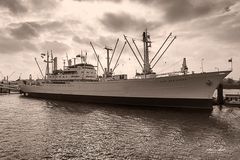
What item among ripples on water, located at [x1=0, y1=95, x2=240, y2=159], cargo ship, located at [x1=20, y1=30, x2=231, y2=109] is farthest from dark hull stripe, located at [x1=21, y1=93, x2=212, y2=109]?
ripples on water, located at [x1=0, y1=95, x2=240, y2=159]

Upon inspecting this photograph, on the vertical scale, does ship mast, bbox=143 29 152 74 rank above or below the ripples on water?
above

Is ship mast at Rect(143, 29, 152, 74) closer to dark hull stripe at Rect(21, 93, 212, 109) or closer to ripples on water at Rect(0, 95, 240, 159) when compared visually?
dark hull stripe at Rect(21, 93, 212, 109)

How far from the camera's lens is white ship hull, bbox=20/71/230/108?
4247 cm

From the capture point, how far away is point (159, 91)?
46375 mm

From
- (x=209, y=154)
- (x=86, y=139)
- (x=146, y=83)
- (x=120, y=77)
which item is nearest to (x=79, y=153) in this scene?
(x=86, y=139)

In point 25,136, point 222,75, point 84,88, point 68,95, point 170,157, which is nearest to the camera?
point 170,157

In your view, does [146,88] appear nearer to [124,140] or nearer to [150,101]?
[150,101]

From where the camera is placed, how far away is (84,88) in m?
61.3

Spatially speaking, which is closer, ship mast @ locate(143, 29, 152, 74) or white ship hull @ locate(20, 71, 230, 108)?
white ship hull @ locate(20, 71, 230, 108)

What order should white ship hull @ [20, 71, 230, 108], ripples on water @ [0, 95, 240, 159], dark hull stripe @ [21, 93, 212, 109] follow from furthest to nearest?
dark hull stripe @ [21, 93, 212, 109] < white ship hull @ [20, 71, 230, 108] < ripples on water @ [0, 95, 240, 159]

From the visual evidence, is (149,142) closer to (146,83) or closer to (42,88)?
(146,83)

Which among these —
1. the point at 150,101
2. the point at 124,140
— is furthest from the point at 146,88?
the point at 124,140

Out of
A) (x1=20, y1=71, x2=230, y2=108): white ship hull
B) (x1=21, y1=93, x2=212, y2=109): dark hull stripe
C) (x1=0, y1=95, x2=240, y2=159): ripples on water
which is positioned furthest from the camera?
(x1=21, y1=93, x2=212, y2=109): dark hull stripe

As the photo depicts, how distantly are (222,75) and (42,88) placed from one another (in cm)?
6045
